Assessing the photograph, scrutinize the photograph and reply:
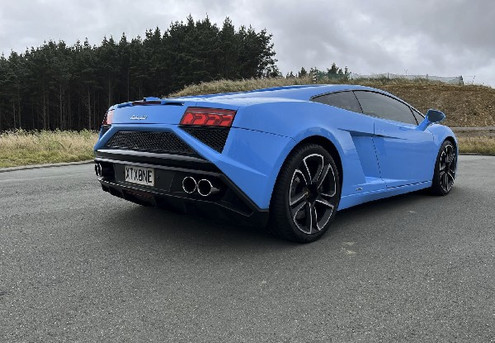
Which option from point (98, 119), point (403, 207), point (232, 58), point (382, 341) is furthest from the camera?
point (98, 119)

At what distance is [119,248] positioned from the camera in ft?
9.32

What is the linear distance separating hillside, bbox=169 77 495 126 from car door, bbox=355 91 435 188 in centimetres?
2758

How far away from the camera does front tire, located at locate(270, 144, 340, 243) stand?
9.30ft

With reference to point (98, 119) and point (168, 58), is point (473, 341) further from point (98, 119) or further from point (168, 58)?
point (98, 119)

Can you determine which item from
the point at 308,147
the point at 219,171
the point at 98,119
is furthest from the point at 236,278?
the point at 98,119

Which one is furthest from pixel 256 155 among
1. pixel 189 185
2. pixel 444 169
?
pixel 444 169

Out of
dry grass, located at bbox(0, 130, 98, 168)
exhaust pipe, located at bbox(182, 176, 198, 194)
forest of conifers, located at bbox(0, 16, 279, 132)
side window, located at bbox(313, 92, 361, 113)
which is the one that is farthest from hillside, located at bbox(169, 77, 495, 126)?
exhaust pipe, located at bbox(182, 176, 198, 194)

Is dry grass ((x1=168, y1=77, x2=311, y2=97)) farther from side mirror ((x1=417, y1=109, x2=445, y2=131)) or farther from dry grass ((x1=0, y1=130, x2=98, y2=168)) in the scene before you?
side mirror ((x1=417, y1=109, x2=445, y2=131))

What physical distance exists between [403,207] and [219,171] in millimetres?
2587

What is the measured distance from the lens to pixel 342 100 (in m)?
3.56

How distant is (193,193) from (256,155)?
0.48m

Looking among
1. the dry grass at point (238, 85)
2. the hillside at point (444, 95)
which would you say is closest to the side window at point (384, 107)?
the hillside at point (444, 95)

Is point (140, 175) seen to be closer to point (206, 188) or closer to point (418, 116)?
point (206, 188)

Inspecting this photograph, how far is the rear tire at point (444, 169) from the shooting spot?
193 inches
